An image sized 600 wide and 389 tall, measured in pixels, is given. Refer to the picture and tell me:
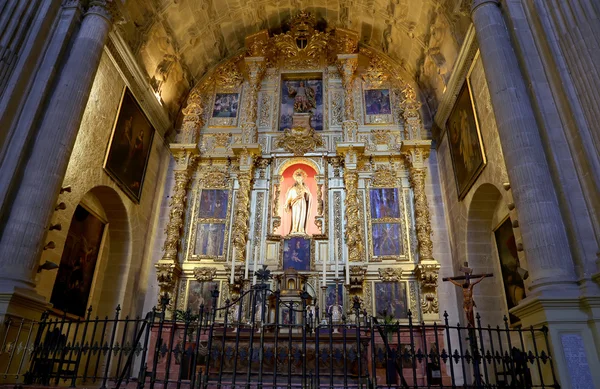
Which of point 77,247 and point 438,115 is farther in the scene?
point 438,115

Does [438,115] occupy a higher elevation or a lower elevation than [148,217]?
higher

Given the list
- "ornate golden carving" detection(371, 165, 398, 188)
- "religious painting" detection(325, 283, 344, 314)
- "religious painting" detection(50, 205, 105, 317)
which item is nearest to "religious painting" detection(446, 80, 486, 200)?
"ornate golden carving" detection(371, 165, 398, 188)

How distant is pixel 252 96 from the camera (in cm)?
1429

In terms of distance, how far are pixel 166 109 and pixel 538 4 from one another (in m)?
10.6

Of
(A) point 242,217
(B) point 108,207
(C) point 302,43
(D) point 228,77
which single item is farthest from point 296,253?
(C) point 302,43

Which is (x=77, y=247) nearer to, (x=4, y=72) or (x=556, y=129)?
(x=4, y=72)

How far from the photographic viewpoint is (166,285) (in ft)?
38.1

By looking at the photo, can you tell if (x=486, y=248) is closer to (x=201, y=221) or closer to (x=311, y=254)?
(x=311, y=254)

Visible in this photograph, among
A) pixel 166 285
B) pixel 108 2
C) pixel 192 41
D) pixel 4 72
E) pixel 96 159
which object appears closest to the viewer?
pixel 4 72

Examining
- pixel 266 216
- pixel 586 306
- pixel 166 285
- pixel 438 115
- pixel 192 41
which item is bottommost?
pixel 586 306

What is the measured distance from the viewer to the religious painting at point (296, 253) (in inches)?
476

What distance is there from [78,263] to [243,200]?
4.51 m

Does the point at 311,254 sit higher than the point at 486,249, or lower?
higher

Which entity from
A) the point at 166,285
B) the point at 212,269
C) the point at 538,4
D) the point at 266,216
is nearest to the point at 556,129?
the point at 538,4
